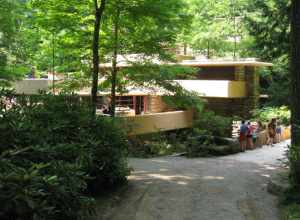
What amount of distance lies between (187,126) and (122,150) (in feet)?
52.5

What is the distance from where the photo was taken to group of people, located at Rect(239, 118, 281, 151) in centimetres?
1916

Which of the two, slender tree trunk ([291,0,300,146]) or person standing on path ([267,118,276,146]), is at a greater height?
slender tree trunk ([291,0,300,146])

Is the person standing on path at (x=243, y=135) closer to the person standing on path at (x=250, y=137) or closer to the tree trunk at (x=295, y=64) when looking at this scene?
the person standing on path at (x=250, y=137)

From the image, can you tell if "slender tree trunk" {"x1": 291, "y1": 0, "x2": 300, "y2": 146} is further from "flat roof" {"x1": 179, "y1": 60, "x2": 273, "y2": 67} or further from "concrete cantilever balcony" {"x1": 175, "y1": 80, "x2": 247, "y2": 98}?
"concrete cantilever balcony" {"x1": 175, "y1": 80, "x2": 247, "y2": 98}

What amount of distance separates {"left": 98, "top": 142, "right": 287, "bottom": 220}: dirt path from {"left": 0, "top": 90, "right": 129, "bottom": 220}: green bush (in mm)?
784

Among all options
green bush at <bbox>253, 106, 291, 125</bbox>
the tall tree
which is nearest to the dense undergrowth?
the tall tree

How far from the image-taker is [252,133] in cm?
2008

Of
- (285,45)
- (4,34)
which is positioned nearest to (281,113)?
(285,45)

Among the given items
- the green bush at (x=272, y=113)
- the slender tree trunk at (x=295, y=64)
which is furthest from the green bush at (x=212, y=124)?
the slender tree trunk at (x=295, y=64)

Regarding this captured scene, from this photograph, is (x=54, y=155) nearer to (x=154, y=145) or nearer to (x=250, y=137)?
(x=154, y=145)

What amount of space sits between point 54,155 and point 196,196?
3260 millimetres

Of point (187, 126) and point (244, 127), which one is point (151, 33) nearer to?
point (244, 127)

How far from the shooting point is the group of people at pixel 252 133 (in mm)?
19156

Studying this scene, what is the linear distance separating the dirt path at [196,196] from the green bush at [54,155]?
784 millimetres
